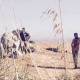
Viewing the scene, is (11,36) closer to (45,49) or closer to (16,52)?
(16,52)

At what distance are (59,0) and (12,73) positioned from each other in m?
2.36

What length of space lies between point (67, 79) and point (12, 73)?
87 cm

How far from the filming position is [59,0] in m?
3.49

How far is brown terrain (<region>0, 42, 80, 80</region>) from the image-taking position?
5.24 metres

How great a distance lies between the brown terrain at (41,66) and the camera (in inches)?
206

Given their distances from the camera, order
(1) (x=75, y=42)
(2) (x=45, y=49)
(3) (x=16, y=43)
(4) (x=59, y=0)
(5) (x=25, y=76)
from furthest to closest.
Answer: (2) (x=45, y=49) < (3) (x=16, y=43) < (1) (x=75, y=42) < (5) (x=25, y=76) < (4) (x=59, y=0)

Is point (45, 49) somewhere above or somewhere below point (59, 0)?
below

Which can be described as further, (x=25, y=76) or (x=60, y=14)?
(x=25, y=76)

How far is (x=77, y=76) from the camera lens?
7270 millimetres

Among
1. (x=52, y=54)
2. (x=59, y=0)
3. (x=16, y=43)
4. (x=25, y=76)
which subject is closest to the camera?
(x=59, y=0)

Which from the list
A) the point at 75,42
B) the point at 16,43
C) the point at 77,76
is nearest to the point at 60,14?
the point at 77,76

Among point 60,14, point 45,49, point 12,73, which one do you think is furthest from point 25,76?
point 45,49

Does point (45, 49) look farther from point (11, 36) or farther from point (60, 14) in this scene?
point (60, 14)

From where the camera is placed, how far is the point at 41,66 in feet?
45.0
